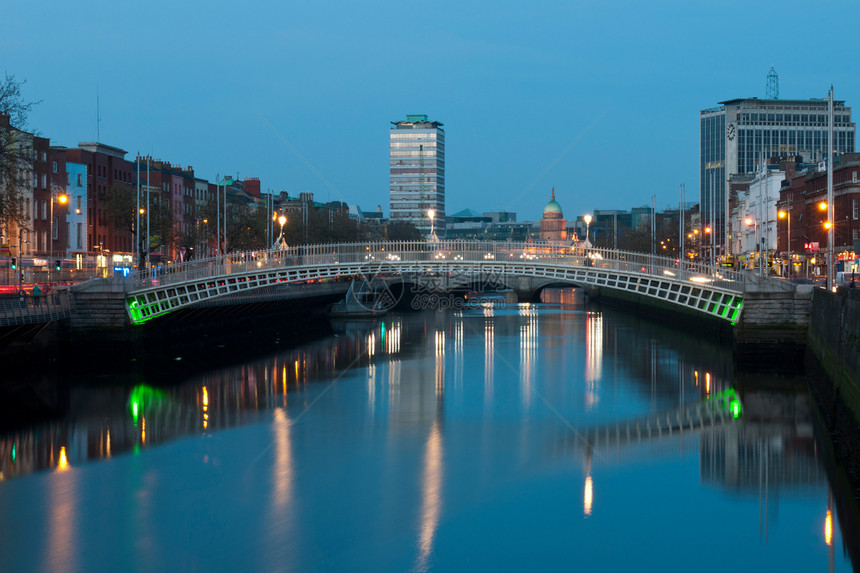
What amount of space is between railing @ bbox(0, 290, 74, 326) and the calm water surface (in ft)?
9.86

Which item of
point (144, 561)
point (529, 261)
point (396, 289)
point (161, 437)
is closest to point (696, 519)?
point (144, 561)

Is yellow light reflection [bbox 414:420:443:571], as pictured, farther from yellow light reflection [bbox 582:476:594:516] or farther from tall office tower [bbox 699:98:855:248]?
tall office tower [bbox 699:98:855:248]

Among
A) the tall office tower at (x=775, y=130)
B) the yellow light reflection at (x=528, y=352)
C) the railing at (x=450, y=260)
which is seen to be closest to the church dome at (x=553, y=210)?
the tall office tower at (x=775, y=130)

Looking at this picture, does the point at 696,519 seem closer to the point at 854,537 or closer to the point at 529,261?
the point at 854,537

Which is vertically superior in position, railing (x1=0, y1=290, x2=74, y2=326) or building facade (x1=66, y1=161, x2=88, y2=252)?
building facade (x1=66, y1=161, x2=88, y2=252)

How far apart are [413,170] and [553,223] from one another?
2667cm

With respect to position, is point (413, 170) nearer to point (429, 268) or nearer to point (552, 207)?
point (552, 207)

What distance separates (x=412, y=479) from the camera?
72.1 feet

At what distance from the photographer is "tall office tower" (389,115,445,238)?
182875 mm

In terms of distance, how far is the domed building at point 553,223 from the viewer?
188375 millimetres

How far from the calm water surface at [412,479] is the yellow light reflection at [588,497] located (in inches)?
3.0

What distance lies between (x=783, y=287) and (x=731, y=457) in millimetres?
14950

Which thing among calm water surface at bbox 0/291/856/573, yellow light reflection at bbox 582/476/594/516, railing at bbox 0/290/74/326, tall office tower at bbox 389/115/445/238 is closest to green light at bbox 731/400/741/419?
calm water surface at bbox 0/291/856/573

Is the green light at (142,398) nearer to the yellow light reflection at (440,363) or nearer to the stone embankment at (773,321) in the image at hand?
the yellow light reflection at (440,363)
